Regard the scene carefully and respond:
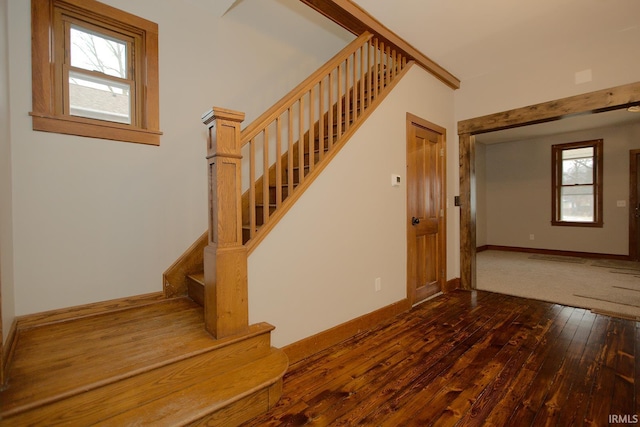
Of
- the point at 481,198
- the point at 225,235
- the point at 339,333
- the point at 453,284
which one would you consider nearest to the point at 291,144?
the point at 225,235

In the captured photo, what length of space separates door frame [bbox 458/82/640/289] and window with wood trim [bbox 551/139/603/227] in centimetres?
421

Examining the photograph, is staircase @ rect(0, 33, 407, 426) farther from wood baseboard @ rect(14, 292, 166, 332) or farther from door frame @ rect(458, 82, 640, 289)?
door frame @ rect(458, 82, 640, 289)

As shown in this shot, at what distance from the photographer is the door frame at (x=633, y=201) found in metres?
5.82

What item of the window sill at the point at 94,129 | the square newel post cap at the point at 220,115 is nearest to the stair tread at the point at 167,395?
the square newel post cap at the point at 220,115

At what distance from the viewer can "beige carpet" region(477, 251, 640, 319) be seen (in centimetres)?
347

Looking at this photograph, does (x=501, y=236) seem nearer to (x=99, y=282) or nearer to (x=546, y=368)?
(x=546, y=368)

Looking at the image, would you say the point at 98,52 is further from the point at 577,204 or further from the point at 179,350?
the point at 577,204

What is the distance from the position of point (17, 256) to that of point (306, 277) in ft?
6.27

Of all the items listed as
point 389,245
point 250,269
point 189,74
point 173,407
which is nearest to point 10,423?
point 173,407

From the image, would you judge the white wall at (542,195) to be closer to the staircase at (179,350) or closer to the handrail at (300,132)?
the handrail at (300,132)

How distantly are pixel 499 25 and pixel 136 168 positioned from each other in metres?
3.52

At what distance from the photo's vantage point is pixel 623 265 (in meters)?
5.48

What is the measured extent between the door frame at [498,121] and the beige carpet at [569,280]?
617mm

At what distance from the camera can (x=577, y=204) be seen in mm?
6594
